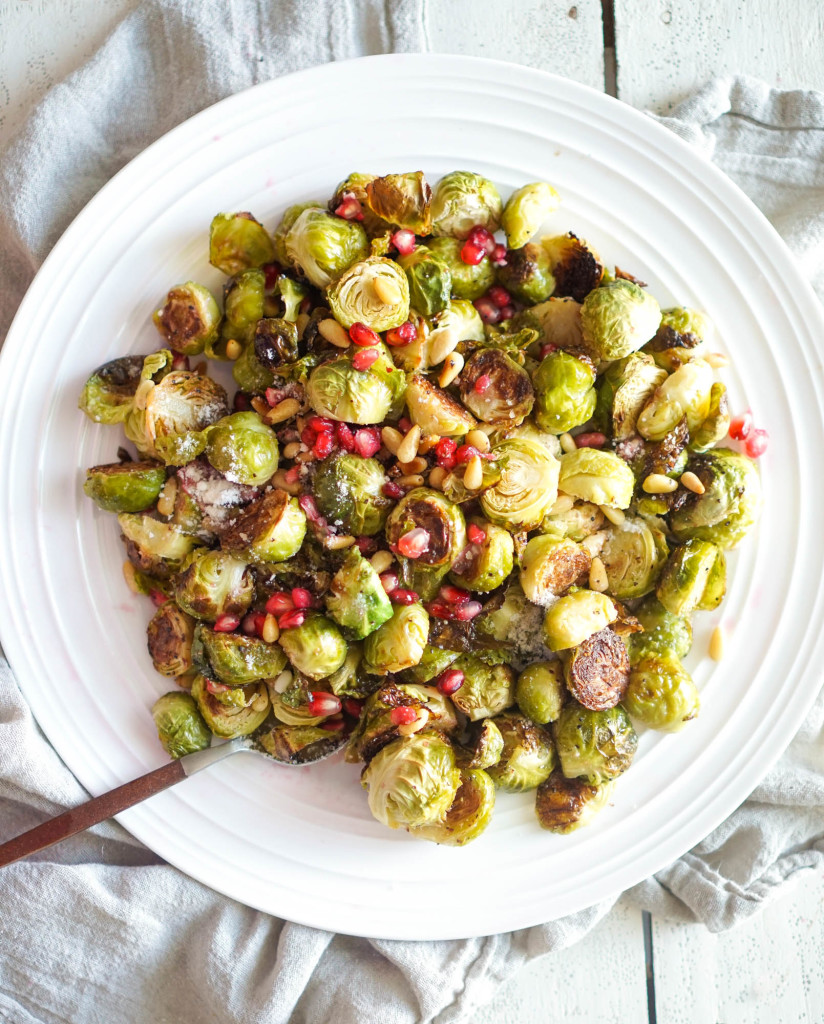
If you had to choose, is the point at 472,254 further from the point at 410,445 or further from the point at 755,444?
the point at 755,444

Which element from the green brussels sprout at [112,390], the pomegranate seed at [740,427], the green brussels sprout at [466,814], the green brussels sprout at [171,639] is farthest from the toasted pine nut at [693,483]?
the green brussels sprout at [112,390]

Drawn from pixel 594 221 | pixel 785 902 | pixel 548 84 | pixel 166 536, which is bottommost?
pixel 785 902

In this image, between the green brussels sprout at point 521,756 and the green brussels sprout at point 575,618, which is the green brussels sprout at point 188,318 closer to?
the green brussels sprout at point 575,618

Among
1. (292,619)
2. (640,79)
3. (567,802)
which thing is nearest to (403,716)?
(292,619)

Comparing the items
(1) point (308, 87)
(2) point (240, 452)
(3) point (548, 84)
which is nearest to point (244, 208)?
(1) point (308, 87)

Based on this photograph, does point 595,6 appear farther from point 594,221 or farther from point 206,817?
point 206,817
